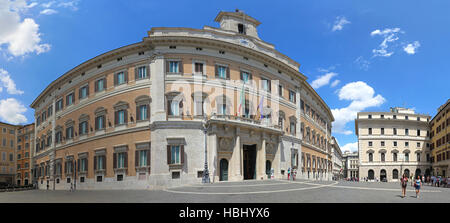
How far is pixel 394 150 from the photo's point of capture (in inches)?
3044

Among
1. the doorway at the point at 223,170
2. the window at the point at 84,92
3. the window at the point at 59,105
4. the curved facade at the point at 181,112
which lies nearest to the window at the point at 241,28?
the curved facade at the point at 181,112

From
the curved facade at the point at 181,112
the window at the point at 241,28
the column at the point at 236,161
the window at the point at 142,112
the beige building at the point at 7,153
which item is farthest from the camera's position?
the beige building at the point at 7,153

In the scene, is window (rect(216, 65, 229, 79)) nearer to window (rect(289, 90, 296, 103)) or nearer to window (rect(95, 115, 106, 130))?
window (rect(289, 90, 296, 103))

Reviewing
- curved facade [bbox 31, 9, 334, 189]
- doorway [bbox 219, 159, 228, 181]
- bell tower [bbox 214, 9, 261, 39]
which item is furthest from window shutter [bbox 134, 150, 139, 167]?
bell tower [bbox 214, 9, 261, 39]

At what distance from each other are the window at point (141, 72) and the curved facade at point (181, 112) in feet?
0.37

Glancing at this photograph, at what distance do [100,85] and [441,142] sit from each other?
65415 mm

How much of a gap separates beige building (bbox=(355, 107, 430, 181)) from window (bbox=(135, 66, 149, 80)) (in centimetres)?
6195

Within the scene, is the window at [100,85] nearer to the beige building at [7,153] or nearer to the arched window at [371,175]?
the beige building at [7,153]

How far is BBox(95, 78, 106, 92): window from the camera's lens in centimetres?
3851

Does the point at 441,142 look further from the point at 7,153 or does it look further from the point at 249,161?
the point at 7,153

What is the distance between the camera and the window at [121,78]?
1417 inches

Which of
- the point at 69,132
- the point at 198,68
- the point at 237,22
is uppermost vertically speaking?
the point at 237,22

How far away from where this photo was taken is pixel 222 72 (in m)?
36.4

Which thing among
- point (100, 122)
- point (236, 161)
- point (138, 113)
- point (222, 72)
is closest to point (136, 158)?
point (138, 113)
